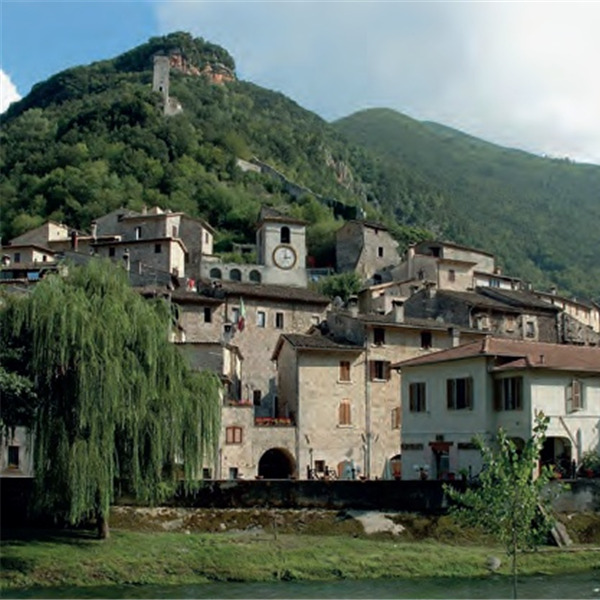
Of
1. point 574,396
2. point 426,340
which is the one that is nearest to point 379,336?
point 426,340

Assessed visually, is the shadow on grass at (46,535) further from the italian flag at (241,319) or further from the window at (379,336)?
the italian flag at (241,319)

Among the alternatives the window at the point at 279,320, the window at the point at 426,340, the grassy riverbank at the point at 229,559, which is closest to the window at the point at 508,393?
the grassy riverbank at the point at 229,559

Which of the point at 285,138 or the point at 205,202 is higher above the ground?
the point at 285,138

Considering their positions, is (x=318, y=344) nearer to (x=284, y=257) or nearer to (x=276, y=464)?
(x=276, y=464)

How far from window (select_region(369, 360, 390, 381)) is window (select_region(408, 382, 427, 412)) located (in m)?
10.5

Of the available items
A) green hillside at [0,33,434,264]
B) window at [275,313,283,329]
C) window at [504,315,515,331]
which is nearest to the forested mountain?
green hillside at [0,33,434,264]

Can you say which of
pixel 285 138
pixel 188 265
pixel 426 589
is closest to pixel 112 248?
pixel 188 265

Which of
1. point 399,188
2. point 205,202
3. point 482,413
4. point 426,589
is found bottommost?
point 426,589

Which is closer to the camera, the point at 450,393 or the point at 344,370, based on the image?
the point at 450,393

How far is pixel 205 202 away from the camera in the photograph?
12375 cm

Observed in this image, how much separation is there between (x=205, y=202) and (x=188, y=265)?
33228 mm

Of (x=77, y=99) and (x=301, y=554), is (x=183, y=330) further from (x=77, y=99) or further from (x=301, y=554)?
(x=77, y=99)

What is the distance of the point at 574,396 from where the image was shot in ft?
134

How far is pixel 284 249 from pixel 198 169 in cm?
4498
